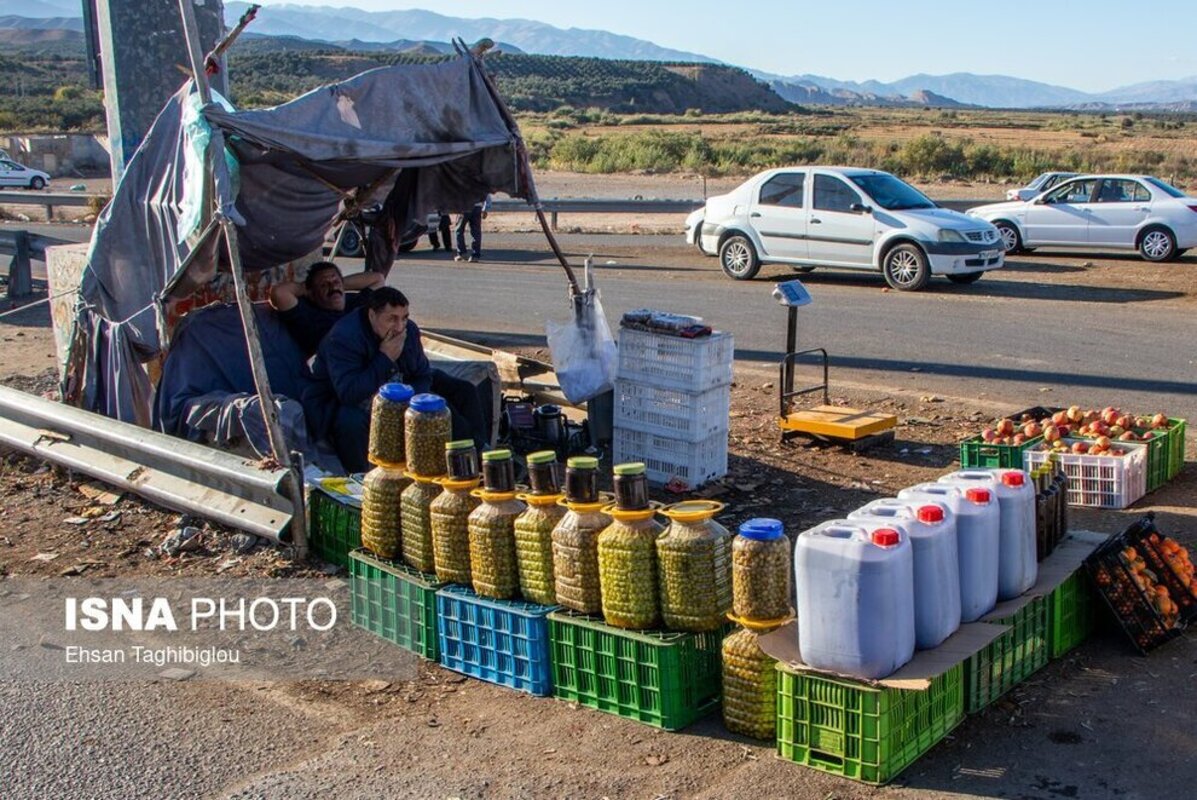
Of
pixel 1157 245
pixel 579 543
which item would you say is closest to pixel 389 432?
pixel 579 543

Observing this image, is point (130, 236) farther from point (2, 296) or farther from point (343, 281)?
point (2, 296)

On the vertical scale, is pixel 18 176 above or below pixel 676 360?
above

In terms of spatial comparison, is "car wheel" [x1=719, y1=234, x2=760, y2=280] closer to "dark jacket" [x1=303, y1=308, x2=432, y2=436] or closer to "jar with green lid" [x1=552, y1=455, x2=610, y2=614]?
"dark jacket" [x1=303, y1=308, x2=432, y2=436]

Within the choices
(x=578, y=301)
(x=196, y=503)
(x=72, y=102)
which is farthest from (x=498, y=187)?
(x=72, y=102)

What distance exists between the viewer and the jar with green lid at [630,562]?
5.49 m

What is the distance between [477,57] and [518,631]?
4.63 metres

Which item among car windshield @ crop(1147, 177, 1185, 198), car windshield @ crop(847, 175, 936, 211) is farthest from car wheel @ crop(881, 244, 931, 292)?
car windshield @ crop(1147, 177, 1185, 198)

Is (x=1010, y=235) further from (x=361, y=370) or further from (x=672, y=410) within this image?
(x=361, y=370)

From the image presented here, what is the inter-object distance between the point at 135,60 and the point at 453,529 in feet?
22.0

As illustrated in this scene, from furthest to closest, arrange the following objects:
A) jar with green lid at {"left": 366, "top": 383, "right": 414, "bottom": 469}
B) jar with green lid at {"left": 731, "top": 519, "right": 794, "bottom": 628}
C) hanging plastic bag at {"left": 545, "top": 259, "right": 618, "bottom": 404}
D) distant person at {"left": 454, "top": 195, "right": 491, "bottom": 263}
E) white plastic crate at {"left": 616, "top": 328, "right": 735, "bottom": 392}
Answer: distant person at {"left": 454, "top": 195, "right": 491, "bottom": 263}
hanging plastic bag at {"left": 545, "top": 259, "right": 618, "bottom": 404}
white plastic crate at {"left": 616, "top": 328, "right": 735, "bottom": 392}
jar with green lid at {"left": 366, "top": 383, "right": 414, "bottom": 469}
jar with green lid at {"left": 731, "top": 519, "right": 794, "bottom": 628}

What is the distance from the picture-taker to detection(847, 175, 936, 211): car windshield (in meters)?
18.8

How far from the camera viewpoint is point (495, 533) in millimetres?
5953

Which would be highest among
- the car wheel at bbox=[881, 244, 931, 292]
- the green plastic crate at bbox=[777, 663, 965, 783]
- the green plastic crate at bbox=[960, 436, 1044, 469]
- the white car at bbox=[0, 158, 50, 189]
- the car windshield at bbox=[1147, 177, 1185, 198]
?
the white car at bbox=[0, 158, 50, 189]

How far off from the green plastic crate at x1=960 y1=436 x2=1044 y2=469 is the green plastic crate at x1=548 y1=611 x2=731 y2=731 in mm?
3421
